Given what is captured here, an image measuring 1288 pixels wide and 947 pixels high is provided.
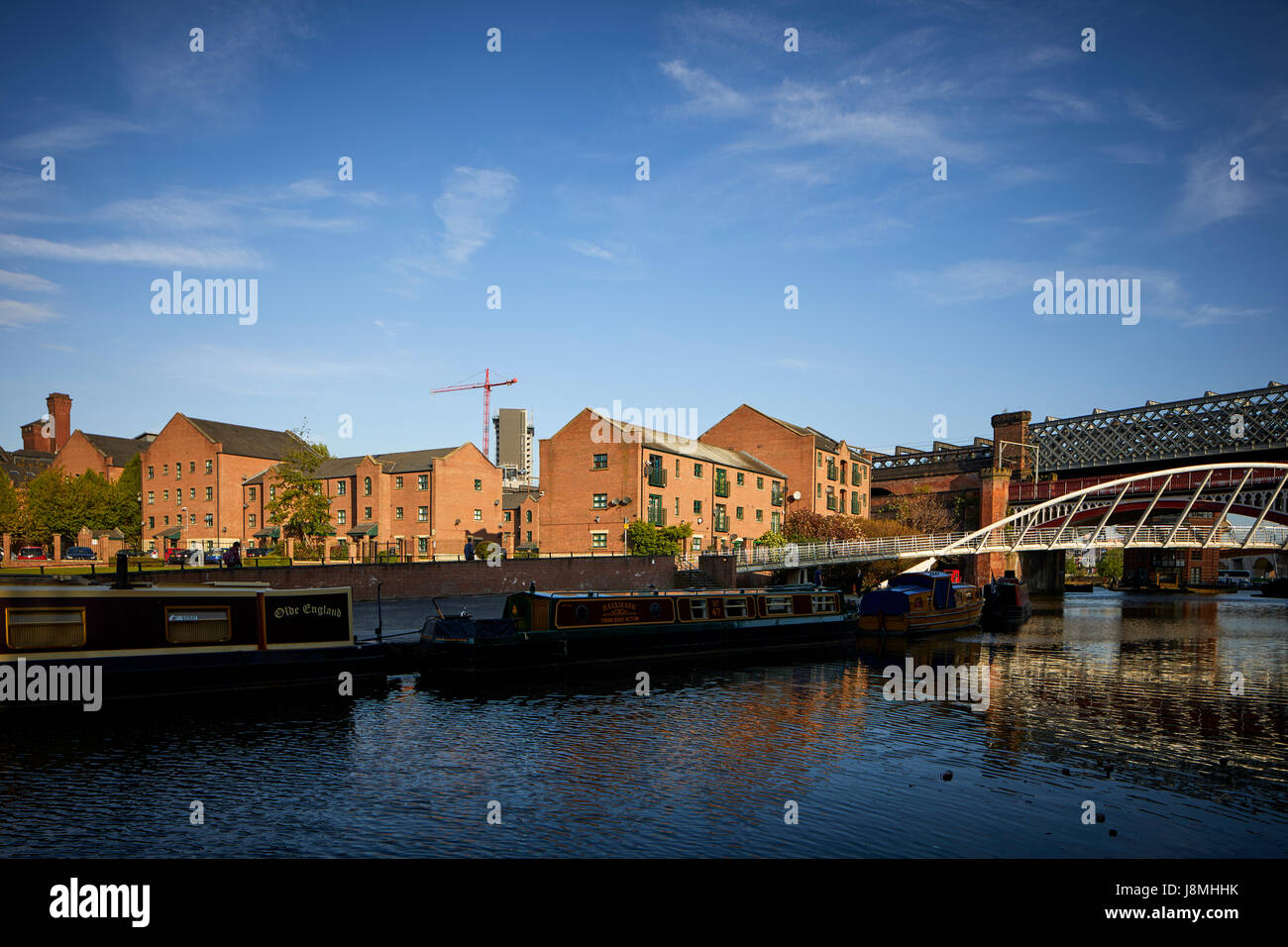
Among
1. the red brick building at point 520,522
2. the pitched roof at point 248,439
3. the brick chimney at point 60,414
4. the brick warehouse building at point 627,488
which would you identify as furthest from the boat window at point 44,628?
the brick chimney at point 60,414

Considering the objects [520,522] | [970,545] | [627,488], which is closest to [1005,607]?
[970,545]

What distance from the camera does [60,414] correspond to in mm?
105375

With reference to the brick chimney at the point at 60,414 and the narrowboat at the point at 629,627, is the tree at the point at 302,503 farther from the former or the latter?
the brick chimney at the point at 60,414

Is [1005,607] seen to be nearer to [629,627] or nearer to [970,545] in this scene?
[970,545]

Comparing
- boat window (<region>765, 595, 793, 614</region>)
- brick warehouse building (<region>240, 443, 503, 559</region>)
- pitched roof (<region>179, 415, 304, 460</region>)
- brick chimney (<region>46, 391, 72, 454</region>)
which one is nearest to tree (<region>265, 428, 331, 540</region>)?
brick warehouse building (<region>240, 443, 503, 559</region>)

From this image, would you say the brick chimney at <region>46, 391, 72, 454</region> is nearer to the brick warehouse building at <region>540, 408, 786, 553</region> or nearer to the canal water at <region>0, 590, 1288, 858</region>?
the brick warehouse building at <region>540, 408, 786, 553</region>

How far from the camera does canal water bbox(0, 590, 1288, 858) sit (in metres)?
12.1

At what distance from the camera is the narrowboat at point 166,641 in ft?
61.9

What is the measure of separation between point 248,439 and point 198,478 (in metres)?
5.90

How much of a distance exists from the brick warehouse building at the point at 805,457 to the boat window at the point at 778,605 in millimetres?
40864

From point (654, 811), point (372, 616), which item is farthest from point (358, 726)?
point (372, 616)

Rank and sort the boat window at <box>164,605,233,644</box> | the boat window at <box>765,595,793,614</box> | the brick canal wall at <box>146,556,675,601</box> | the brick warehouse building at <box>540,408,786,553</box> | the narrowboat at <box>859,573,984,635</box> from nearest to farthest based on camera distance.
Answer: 1. the boat window at <box>164,605,233,644</box>
2. the boat window at <box>765,595,793,614</box>
3. the narrowboat at <box>859,573,984,635</box>
4. the brick canal wall at <box>146,556,675,601</box>
5. the brick warehouse building at <box>540,408,786,553</box>

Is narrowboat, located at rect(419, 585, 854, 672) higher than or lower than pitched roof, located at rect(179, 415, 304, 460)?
lower

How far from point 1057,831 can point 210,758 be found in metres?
14.3
